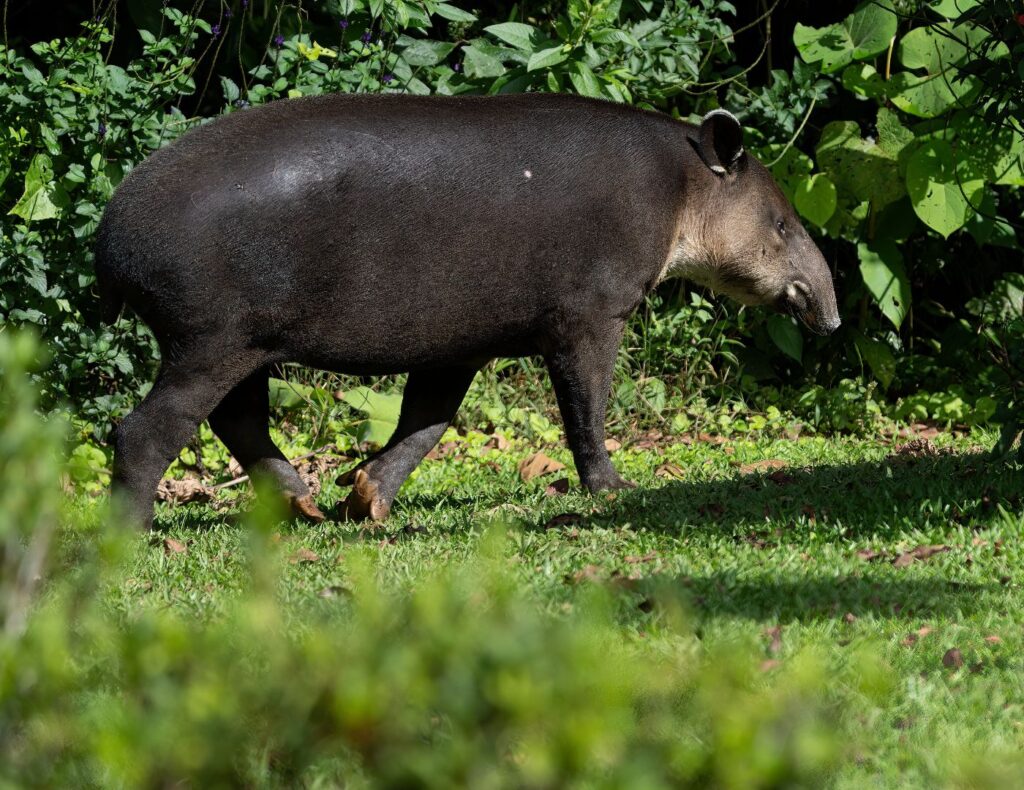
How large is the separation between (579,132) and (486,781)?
4860mm

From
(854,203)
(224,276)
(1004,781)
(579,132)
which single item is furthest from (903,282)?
(1004,781)

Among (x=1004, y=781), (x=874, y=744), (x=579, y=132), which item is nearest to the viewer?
(x=1004, y=781)

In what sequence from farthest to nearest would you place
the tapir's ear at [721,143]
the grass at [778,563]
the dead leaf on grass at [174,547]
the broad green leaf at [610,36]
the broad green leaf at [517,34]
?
1. the broad green leaf at [517,34]
2. the broad green leaf at [610,36]
3. the tapir's ear at [721,143]
4. the dead leaf on grass at [174,547]
5. the grass at [778,563]

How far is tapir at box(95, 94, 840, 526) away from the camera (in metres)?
5.58

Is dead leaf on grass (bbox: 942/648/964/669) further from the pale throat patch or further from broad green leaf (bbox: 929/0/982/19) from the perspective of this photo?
broad green leaf (bbox: 929/0/982/19)

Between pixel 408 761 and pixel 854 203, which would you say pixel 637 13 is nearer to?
pixel 854 203

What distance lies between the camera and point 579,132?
6465 mm

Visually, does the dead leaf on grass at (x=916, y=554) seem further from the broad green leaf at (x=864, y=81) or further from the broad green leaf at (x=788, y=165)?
the broad green leaf at (x=864, y=81)

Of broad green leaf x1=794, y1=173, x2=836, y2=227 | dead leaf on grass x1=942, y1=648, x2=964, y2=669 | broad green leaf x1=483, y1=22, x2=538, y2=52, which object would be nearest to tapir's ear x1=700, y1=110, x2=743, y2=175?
broad green leaf x1=483, y1=22, x2=538, y2=52

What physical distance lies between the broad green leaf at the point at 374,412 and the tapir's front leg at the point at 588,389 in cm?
222

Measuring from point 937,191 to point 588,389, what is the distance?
11.3 ft

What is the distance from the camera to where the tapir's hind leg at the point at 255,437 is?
6336 millimetres

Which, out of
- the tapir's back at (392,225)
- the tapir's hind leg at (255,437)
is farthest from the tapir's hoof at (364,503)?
the tapir's back at (392,225)

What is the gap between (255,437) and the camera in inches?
252
